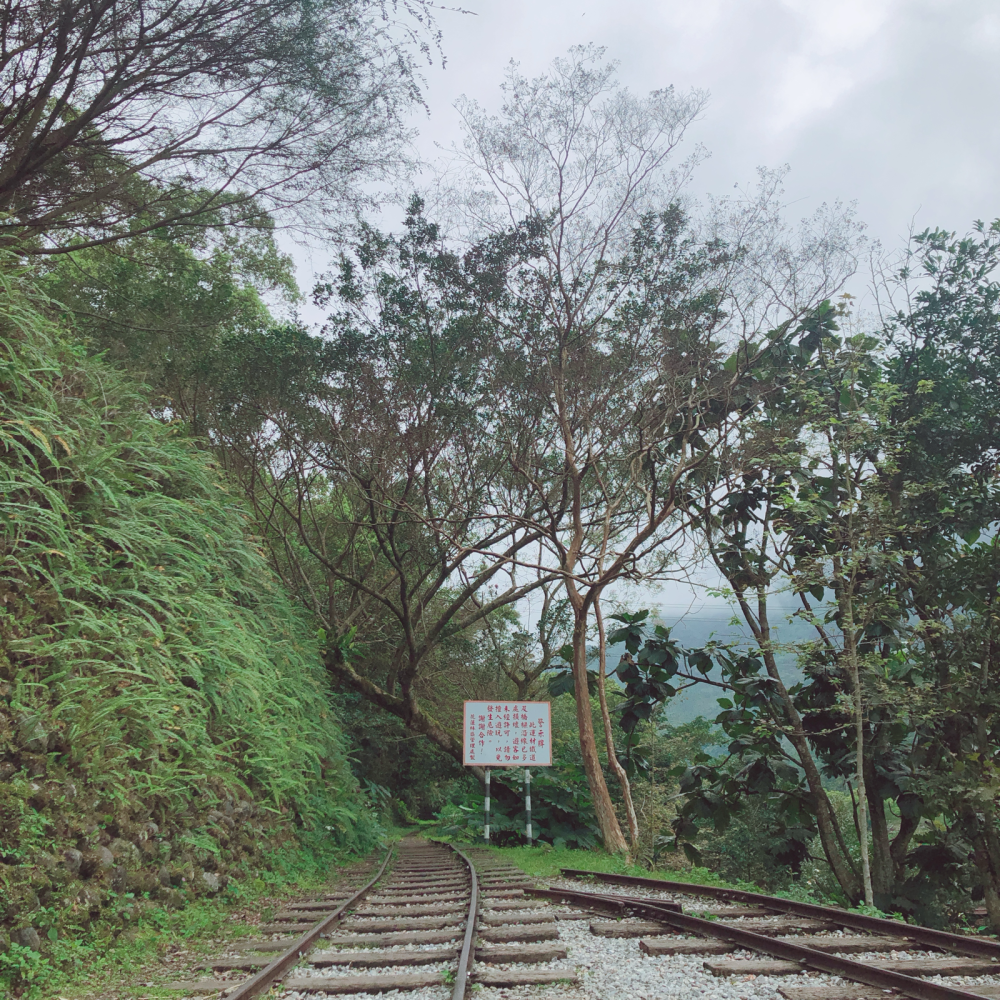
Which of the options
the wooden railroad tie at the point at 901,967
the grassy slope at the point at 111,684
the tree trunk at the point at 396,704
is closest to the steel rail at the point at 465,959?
the wooden railroad tie at the point at 901,967

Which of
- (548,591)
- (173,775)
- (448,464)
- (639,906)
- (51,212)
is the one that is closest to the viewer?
(173,775)

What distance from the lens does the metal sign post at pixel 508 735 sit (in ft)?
39.5

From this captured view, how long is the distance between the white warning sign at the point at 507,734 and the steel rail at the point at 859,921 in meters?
5.07

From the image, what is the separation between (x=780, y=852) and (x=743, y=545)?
460cm

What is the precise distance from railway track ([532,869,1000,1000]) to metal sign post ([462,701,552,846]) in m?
6.23

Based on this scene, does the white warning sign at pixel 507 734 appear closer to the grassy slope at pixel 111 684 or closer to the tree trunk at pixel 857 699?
the grassy slope at pixel 111 684

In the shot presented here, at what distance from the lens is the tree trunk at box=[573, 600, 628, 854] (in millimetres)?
10617

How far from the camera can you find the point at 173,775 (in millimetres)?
5016

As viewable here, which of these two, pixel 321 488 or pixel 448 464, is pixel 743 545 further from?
pixel 321 488

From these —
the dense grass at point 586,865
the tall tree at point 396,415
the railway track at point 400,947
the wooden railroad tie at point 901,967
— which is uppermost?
the tall tree at point 396,415

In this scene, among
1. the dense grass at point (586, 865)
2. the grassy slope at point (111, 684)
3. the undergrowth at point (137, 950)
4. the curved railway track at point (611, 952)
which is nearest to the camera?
the undergrowth at point (137, 950)

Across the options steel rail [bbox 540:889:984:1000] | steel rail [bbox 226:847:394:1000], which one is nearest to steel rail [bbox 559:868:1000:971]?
steel rail [bbox 540:889:984:1000]

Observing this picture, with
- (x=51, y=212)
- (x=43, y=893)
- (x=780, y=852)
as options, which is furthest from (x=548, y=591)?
(x=43, y=893)

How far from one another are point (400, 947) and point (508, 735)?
7.79 m
